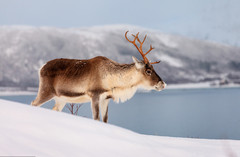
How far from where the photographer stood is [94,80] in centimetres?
775

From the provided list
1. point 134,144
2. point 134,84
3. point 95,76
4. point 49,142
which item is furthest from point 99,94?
point 49,142

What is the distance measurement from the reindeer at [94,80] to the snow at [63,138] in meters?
3.28

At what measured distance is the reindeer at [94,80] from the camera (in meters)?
7.80

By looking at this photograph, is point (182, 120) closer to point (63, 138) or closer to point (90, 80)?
point (90, 80)

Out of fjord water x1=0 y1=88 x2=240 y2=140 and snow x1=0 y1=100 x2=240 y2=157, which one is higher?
fjord water x1=0 y1=88 x2=240 y2=140

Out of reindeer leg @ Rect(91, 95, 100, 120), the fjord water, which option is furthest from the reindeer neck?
the fjord water

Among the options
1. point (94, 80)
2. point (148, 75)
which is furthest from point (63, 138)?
point (148, 75)

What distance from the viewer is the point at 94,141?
12.8ft

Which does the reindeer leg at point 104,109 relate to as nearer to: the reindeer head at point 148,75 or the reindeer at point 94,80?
the reindeer at point 94,80

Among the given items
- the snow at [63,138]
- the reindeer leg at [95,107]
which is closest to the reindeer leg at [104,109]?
the reindeer leg at [95,107]

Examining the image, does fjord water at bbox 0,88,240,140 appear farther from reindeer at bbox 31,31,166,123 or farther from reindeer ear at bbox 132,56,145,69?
reindeer ear at bbox 132,56,145,69

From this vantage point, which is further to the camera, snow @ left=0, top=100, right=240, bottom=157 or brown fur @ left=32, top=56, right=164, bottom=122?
brown fur @ left=32, top=56, right=164, bottom=122

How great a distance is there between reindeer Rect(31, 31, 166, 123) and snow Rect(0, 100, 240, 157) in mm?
3280

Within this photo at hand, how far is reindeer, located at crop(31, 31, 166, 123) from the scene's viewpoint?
7801 mm
